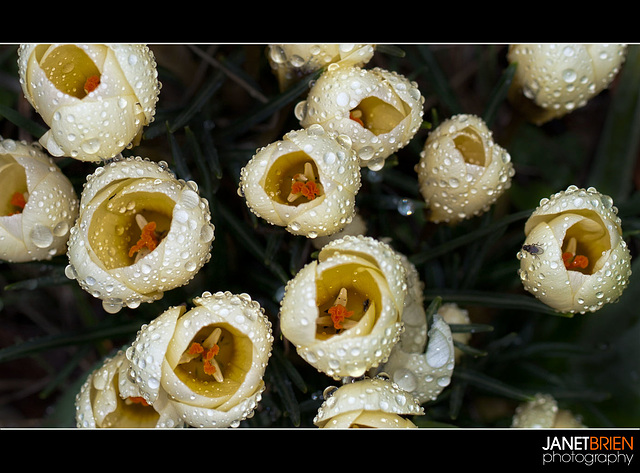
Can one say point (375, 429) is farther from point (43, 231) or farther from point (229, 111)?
point (229, 111)

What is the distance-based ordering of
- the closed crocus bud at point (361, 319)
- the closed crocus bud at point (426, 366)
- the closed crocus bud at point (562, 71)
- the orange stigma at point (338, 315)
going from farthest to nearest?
the closed crocus bud at point (562, 71)
the closed crocus bud at point (426, 366)
the orange stigma at point (338, 315)
the closed crocus bud at point (361, 319)

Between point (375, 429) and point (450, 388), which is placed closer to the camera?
point (375, 429)

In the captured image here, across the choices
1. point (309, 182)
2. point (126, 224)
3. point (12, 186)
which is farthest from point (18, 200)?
point (309, 182)

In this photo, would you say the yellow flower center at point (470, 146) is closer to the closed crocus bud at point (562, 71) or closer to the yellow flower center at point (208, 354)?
the closed crocus bud at point (562, 71)

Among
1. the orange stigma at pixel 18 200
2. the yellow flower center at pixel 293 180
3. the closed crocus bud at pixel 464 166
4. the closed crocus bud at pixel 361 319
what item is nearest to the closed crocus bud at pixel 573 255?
the closed crocus bud at pixel 464 166

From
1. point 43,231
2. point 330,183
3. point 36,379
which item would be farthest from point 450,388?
point 36,379
